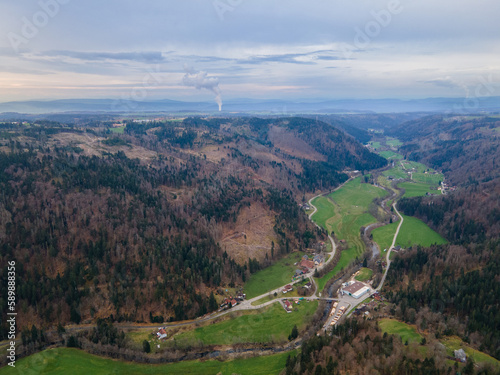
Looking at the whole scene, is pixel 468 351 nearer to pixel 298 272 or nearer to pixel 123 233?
pixel 298 272

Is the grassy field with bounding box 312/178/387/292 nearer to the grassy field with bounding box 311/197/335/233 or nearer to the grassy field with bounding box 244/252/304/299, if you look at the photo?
the grassy field with bounding box 311/197/335/233

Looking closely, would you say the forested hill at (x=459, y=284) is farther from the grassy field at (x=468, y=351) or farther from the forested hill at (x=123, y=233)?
the forested hill at (x=123, y=233)

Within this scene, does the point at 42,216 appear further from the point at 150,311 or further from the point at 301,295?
the point at 301,295

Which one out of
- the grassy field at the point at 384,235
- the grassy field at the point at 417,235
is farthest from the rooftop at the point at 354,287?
the grassy field at the point at 417,235

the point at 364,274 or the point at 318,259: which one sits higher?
the point at 318,259

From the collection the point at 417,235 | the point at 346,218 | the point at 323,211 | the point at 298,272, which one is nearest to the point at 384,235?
the point at 417,235

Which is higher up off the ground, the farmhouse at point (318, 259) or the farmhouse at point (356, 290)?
the farmhouse at point (318, 259)

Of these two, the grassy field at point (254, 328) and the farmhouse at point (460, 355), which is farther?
the grassy field at point (254, 328)
